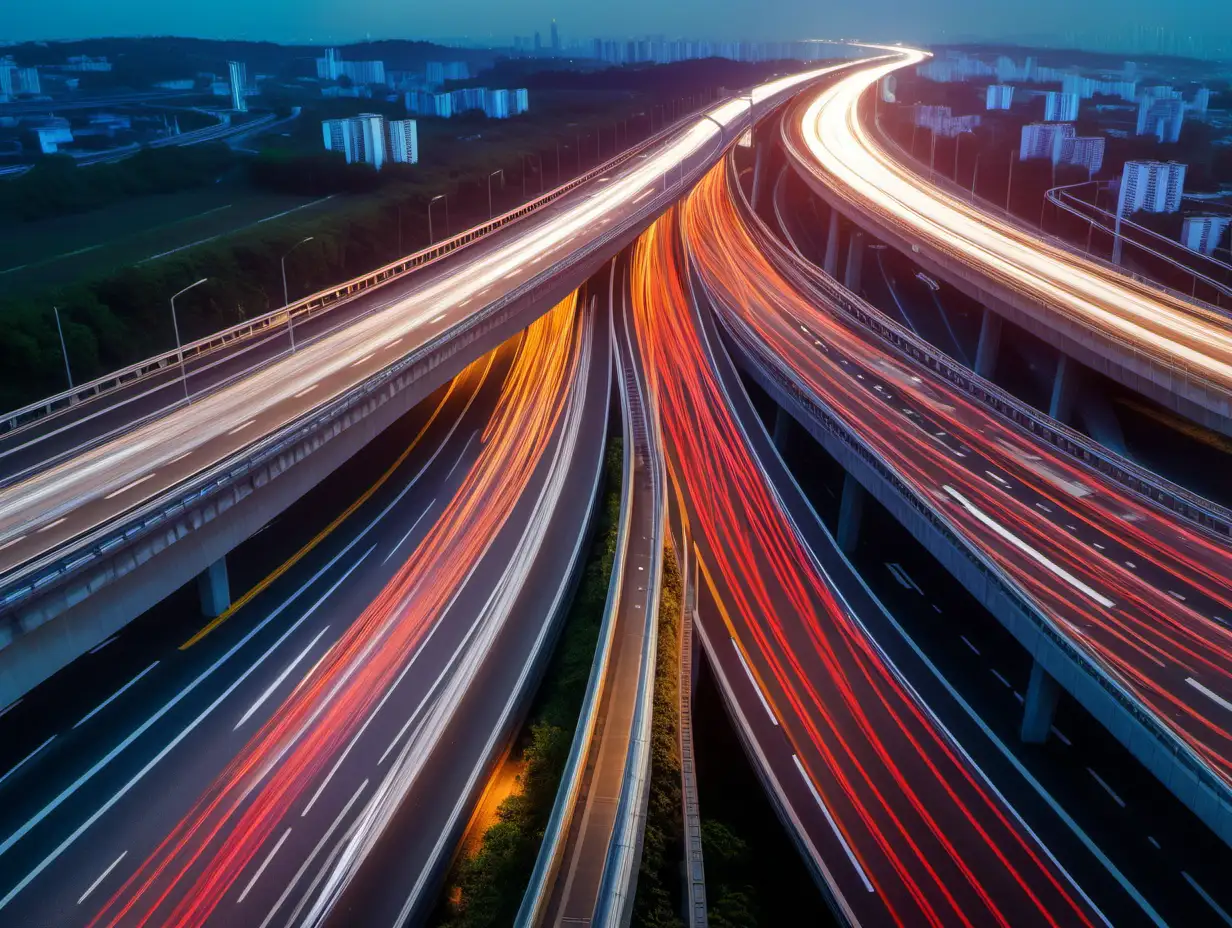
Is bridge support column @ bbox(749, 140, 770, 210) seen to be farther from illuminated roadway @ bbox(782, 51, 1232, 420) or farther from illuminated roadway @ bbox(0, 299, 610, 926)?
illuminated roadway @ bbox(0, 299, 610, 926)

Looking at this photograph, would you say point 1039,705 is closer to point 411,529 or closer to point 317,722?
point 317,722

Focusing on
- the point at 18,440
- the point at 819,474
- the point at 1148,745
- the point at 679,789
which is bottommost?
the point at 819,474

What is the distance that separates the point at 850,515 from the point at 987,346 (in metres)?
18.7

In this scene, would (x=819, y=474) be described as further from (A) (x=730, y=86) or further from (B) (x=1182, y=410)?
(A) (x=730, y=86)

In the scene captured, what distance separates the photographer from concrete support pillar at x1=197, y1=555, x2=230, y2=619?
2423cm

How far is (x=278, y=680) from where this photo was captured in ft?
72.2

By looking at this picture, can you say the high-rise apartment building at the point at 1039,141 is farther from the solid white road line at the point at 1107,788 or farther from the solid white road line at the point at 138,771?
the solid white road line at the point at 138,771

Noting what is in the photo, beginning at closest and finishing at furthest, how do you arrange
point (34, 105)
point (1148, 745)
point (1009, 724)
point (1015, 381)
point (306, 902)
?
point (306, 902) → point (1148, 745) → point (1009, 724) → point (1015, 381) → point (34, 105)

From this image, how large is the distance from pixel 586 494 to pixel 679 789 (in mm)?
14297

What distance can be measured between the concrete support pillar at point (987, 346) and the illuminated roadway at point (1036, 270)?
275cm

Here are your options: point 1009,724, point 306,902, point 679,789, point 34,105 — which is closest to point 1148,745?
point 1009,724

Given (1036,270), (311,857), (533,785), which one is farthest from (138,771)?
(1036,270)

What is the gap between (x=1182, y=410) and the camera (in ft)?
107

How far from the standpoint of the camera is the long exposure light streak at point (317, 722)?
16.6 meters
